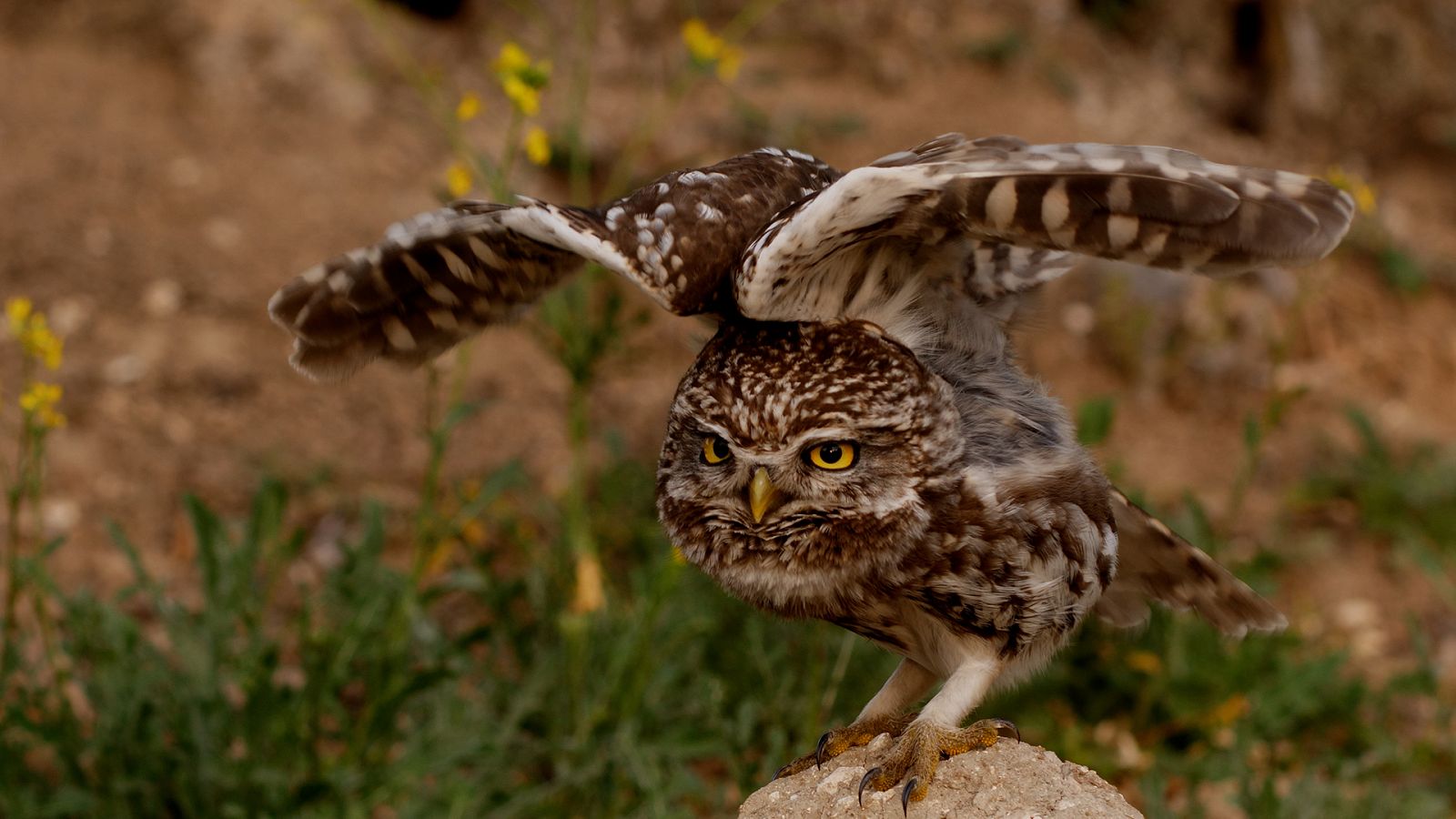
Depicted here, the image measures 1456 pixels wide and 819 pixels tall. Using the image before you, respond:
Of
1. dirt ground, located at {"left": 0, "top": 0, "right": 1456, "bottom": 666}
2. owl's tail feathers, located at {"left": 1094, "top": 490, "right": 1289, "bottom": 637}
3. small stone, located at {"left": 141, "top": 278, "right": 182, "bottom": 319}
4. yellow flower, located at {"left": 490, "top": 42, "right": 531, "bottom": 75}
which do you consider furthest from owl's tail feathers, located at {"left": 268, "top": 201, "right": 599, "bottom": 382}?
small stone, located at {"left": 141, "top": 278, "right": 182, "bottom": 319}

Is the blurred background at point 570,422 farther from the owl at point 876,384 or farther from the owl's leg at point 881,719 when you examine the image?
the owl at point 876,384

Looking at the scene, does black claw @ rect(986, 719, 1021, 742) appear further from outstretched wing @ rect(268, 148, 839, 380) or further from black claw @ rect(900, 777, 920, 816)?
outstretched wing @ rect(268, 148, 839, 380)

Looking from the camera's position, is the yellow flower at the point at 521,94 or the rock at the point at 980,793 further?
the yellow flower at the point at 521,94

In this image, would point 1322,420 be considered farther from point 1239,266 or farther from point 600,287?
point 1239,266

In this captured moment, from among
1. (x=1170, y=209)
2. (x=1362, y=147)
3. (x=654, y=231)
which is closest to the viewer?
(x=1170, y=209)

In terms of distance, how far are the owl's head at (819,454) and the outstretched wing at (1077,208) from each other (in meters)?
0.23

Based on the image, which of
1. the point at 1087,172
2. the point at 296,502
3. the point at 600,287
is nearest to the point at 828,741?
the point at 1087,172

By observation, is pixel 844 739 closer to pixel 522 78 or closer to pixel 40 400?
pixel 522 78

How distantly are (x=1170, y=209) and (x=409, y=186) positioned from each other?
5392 millimetres

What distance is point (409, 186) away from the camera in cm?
712

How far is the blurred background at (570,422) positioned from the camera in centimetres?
400

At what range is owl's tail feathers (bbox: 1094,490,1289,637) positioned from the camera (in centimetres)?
313

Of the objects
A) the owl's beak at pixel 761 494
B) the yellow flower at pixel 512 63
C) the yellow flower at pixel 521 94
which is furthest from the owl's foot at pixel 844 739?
the yellow flower at pixel 512 63

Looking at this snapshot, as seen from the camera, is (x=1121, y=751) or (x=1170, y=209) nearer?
(x=1170, y=209)
